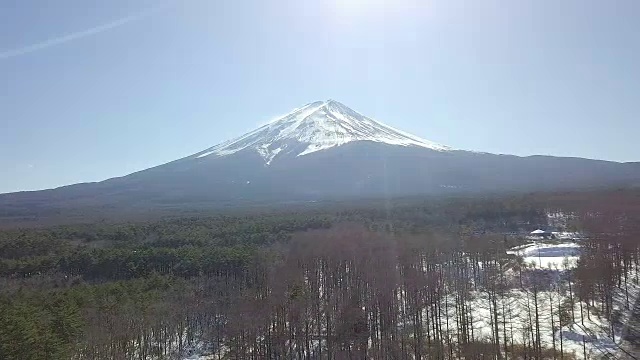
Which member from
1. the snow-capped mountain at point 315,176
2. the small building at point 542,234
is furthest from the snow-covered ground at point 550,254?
the snow-capped mountain at point 315,176

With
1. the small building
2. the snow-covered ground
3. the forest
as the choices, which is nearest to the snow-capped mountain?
the small building

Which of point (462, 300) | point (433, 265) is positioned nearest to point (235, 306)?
point (462, 300)

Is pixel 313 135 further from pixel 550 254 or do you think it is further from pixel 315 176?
pixel 550 254

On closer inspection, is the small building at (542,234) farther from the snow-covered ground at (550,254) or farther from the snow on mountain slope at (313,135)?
the snow on mountain slope at (313,135)

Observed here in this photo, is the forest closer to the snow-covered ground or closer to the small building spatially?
the snow-covered ground

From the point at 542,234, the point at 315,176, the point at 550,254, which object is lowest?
the point at 550,254

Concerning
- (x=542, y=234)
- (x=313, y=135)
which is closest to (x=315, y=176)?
(x=313, y=135)
